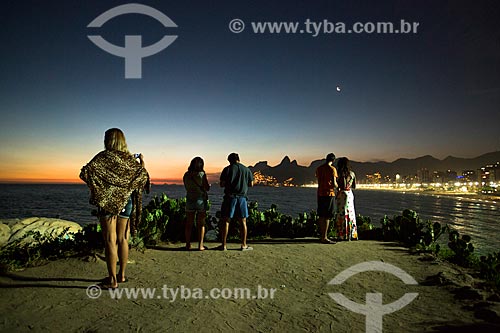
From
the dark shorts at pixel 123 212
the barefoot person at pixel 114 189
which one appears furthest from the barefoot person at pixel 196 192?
the dark shorts at pixel 123 212

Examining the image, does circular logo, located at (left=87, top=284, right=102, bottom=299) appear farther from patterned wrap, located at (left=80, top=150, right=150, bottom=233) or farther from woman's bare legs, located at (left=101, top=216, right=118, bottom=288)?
patterned wrap, located at (left=80, top=150, right=150, bottom=233)

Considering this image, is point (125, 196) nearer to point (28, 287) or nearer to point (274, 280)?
point (28, 287)

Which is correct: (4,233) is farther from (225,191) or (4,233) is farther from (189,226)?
(225,191)

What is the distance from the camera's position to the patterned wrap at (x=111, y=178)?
4.49m

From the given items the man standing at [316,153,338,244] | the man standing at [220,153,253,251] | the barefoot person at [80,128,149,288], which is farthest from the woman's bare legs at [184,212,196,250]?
the man standing at [316,153,338,244]

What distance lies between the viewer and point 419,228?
7668mm

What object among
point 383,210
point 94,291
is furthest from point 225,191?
point 383,210

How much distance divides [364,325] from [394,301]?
95cm

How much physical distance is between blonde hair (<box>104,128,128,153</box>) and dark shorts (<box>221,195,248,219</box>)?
2833 mm

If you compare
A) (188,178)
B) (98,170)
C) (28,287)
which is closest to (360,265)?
(188,178)

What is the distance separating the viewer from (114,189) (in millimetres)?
4562

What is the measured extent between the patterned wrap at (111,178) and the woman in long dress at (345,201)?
532cm

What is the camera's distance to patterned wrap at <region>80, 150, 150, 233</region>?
4492mm

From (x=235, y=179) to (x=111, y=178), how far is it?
2.94 meters
